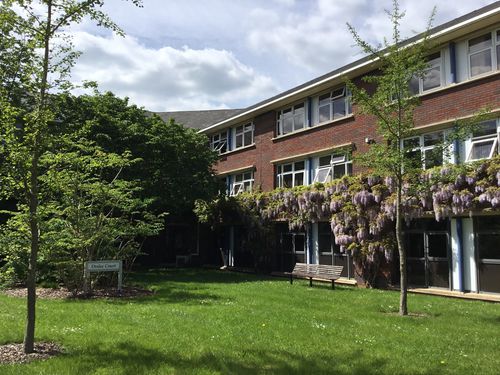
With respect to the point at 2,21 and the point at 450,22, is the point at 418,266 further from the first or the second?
the point at 2,21

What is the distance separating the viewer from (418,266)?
16359 mm

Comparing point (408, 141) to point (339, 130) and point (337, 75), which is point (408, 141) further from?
point (339, 130)

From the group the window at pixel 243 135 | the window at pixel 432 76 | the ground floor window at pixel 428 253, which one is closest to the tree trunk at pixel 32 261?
the ground floor window at pixel 428 253

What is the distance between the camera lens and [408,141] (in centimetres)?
1155

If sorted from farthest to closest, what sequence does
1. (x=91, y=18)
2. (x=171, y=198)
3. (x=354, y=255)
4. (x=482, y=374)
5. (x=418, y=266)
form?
(x=171, y=198) < (x=354, y=255) < (x=418, y=266) < (x=91, y=18) < (x=482, y=374)

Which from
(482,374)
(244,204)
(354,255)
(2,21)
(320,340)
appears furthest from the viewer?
(244,204)

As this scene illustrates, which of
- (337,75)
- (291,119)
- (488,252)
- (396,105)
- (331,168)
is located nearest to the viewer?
(396,105)

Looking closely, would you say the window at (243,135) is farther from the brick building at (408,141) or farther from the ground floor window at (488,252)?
the ground floor window at (488,252)

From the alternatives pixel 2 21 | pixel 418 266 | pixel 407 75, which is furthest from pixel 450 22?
pixel 2 21

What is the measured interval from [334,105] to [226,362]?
1561 centimetres

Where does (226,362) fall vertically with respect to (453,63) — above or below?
below

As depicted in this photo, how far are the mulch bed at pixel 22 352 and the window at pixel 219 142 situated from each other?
2149 centimetres

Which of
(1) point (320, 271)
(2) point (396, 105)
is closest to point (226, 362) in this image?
(2) point (396, 105)

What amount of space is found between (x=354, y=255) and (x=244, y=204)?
766 cm
